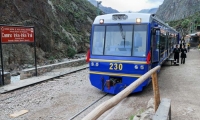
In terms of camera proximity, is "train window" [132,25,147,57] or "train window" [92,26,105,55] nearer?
"train window" [132,25,147,57]

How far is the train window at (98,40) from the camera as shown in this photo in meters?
8.16

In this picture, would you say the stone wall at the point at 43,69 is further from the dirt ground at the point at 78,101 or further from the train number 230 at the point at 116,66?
the train number 230 at the point at 116,66

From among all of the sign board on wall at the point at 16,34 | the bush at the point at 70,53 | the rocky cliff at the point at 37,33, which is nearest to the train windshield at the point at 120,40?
the sign board on wall at the point at 16,34

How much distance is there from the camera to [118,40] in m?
7.94

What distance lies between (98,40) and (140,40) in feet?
5.41

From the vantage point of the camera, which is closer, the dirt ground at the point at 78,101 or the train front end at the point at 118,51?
the dirt ground at the point at 78,101

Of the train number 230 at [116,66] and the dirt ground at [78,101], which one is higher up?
the train number 230 at [116,66]

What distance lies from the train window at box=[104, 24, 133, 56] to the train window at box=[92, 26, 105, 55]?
205 millimetres

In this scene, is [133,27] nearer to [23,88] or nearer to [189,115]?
[189,115]

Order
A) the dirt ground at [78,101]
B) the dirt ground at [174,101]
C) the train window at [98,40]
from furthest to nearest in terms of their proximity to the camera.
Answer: the train window at [98,40]
the dirt ground at [78,101]
the dirt ground at [174,101]

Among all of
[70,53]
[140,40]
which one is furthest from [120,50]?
[70,53]

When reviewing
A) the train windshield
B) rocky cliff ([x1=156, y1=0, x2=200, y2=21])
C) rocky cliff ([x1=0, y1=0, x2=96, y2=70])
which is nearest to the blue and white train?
the train windshield

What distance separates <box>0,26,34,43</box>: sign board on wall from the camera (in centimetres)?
1041

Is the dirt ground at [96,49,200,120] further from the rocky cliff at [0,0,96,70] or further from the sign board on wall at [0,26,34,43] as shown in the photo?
the rocky cliff at [0,0,96,70]
